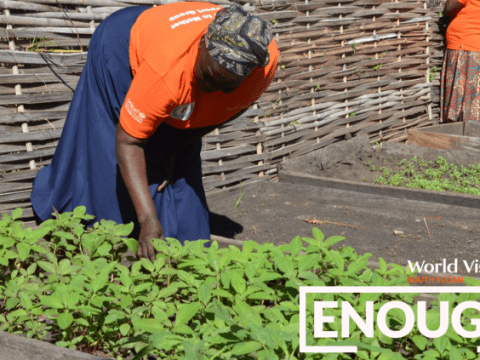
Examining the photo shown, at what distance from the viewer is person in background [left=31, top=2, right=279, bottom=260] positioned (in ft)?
8.22

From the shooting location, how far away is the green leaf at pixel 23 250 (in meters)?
2.25

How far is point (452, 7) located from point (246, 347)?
21.8ft

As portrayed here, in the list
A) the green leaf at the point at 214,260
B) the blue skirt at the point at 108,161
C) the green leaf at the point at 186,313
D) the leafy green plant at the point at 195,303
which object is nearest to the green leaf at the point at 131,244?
the leafy green plant at the point at 195,303

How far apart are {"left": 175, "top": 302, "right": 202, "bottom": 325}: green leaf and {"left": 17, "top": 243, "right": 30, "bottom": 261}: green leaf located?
759 mm

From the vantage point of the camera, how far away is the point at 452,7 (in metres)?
7.17

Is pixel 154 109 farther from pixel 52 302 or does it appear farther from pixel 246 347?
pixel 246 347

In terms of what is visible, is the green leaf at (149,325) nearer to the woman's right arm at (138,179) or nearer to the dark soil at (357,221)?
the woman's right arm at (138,179)

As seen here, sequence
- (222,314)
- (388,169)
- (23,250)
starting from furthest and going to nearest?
(388,169) → (23,250) → (222,314)

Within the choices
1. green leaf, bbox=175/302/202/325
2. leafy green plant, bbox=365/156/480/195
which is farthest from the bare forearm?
leafy green plant, bbox=365/156/480/195

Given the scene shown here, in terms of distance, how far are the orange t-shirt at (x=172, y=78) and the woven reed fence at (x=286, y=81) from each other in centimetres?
102

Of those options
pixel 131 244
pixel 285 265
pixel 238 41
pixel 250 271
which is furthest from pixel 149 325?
pixel 238 41

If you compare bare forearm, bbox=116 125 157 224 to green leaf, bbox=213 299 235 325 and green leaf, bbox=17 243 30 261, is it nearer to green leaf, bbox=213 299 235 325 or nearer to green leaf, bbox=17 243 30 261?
green leaf, bbox=17 243 30 261

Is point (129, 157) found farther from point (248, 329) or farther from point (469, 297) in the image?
point (469, 297)

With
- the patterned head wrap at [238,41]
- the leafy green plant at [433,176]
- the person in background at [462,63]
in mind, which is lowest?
the leafy green plant at [433,176]
